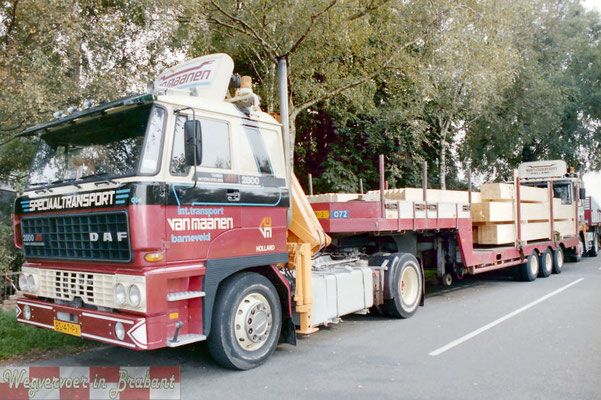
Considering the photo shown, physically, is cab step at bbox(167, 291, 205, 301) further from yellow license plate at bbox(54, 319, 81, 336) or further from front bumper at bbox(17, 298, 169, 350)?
yellow license plate at bbox(54, 319, 81, 336)

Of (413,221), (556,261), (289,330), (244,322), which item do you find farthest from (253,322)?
(556,261)

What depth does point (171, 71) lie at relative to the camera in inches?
251

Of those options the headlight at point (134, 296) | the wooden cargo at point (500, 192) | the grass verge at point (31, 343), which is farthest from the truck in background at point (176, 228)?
the wooden cargo at point (500, 192)

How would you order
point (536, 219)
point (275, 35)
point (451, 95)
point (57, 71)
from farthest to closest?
point (451, 95)
point (536, 219)
point (275, 35)
point (57, 71)

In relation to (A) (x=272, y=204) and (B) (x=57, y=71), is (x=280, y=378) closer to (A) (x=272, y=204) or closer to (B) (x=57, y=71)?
(A) (x=272, y=204)

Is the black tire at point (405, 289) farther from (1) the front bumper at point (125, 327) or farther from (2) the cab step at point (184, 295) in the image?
(1) the front bumper at point (125, 327)

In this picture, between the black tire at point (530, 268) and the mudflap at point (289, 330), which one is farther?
the black tire at point (530, 268)

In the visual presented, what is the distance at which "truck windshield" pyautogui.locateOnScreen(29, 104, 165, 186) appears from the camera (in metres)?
4.80

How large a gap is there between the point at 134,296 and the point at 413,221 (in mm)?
4988

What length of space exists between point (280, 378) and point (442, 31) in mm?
10793

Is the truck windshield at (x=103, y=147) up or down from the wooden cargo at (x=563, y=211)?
up

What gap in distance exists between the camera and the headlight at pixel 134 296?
451 centimetres

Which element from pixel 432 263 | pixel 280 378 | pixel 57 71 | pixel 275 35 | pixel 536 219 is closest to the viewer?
pixel 280 378

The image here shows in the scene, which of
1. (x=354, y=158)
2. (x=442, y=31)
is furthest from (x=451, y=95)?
(x=442, y=31)
